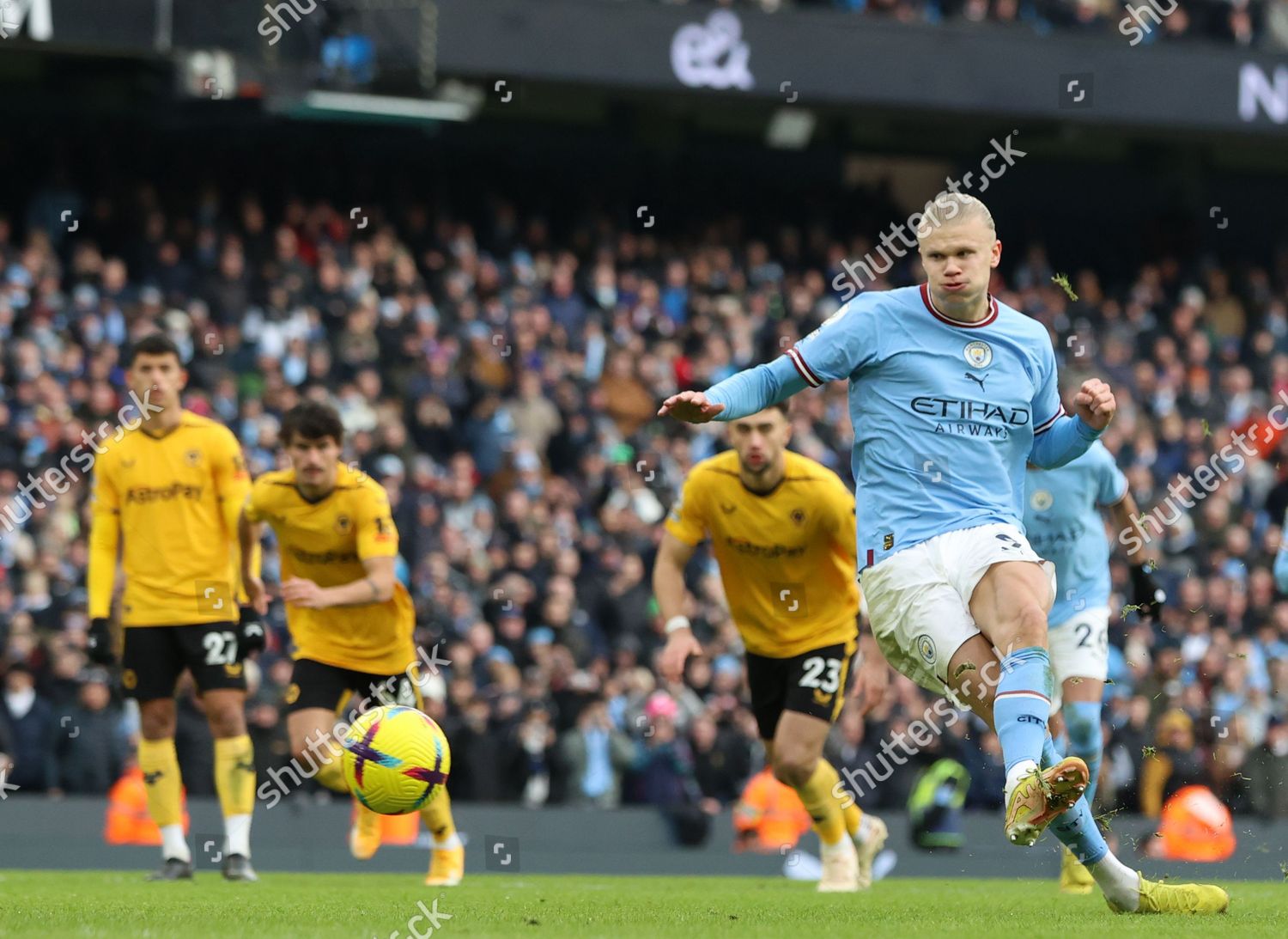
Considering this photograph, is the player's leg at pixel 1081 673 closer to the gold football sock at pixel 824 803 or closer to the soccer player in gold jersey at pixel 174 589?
the gold football sock at pixel 824 803

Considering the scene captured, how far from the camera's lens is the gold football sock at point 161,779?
1149 cm

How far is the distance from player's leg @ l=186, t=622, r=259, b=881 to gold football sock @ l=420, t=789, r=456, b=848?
1049mm

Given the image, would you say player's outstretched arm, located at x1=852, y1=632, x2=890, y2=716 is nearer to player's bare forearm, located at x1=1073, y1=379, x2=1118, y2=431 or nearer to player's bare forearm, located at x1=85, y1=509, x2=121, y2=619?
player's bare forearm, located at x1=1073, y1=379, x2=1118, y2=431

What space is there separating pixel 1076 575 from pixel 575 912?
155 inches

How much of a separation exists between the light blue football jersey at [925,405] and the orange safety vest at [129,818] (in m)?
7.84

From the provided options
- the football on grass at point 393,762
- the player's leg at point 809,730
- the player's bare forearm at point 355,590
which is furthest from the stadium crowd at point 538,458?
the football on grass at point 393,762

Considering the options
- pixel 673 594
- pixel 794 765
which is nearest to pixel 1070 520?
pixel 794 765

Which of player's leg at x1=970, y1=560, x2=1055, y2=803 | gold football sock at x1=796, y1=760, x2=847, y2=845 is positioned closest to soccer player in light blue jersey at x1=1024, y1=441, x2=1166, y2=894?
gold football sock at x1=796, y1=760, x2=847, y2=845

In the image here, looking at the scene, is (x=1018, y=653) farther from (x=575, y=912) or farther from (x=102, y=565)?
(x=102, y=565)

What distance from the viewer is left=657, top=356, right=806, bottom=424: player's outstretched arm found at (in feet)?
24.4

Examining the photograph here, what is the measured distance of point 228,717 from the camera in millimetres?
11578

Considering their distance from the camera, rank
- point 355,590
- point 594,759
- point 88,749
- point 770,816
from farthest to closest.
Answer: point 594,759
point 770,816
point 88,749
point 355,590

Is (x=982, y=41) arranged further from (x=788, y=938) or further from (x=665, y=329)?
(x=788, y=938)

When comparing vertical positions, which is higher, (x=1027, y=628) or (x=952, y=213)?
(x=952, y=213)
